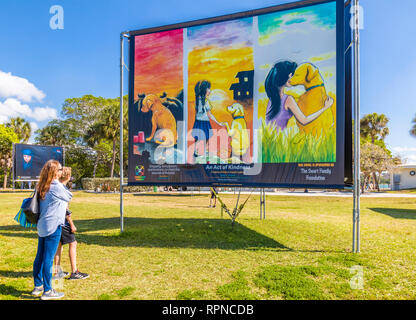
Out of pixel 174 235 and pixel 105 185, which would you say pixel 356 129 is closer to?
pixel 174 235

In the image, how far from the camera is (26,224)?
414cm

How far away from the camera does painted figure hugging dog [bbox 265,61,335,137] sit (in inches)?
286

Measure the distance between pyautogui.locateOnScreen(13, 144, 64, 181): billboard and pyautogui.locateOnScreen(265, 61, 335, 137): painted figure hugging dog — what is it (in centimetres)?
3558

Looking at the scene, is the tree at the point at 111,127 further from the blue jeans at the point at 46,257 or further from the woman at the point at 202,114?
the blue jeans at the point at 46,257

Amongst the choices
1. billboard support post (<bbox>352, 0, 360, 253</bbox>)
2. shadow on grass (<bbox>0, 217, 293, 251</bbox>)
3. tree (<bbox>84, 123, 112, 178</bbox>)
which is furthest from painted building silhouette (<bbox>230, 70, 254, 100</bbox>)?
tree (<bbox>84, 123, 112, 178</bbox>)

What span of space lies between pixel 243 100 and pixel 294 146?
2055 mm

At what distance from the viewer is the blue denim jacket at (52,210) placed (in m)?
3.92

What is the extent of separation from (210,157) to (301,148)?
272 cm

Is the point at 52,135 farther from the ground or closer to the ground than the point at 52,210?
farther from the ground

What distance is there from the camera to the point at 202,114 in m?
8.48

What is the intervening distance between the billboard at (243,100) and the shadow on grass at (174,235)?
5.48 ft

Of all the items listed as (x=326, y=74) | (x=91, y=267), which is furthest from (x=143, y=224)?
(x=326, y=74)

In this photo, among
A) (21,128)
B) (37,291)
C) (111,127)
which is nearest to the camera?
(37,291)

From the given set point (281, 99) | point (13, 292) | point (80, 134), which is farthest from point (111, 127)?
point (13, 292)
